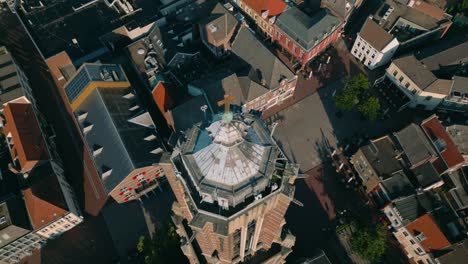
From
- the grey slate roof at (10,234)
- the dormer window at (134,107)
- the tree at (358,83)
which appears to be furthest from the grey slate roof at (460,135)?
the grey slate roof at (10,234)

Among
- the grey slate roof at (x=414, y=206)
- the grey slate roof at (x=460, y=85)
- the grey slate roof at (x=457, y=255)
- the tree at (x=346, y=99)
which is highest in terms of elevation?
the tree at (x=346, y=99)

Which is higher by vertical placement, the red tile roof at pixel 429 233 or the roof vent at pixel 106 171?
the roof vent at pixel 106 171

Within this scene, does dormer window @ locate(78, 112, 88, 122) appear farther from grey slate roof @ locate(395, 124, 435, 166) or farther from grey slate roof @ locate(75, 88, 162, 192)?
grey slate roof @ locate(395, 124, 435, 166)

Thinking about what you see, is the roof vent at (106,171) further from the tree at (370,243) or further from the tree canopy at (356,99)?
the tree canopy at (356,99)

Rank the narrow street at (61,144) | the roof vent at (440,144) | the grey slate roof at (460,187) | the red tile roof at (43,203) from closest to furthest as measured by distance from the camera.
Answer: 1. the red tile roof at (43,203)
2. the grey slate roof at (460,187)
3. the narrow street at (61,144)
4. the roof vent at (440,144)

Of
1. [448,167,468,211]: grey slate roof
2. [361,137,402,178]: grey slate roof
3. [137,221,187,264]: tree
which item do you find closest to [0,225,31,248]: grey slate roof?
[137,221,187,264]: tree

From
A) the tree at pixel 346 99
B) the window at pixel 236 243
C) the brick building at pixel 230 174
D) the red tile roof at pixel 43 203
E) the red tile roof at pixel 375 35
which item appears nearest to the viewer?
the brick building at pixel 230 174

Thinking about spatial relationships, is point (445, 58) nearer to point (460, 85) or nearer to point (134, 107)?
point (460, 85)
